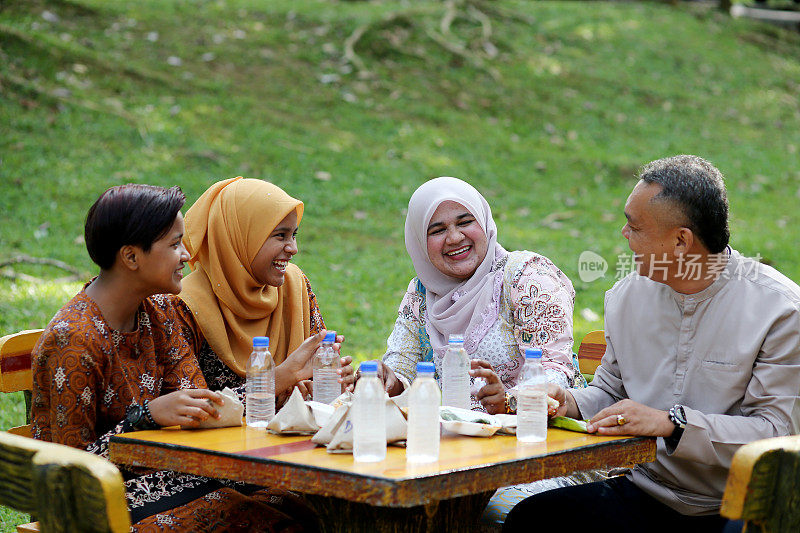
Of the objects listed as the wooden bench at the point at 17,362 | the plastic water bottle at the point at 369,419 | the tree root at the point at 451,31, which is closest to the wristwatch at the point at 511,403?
the plastic water bottle at the point at 369,419

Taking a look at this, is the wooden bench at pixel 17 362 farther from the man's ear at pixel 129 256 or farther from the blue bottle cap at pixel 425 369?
the blue bottle cap at pixel 425 369

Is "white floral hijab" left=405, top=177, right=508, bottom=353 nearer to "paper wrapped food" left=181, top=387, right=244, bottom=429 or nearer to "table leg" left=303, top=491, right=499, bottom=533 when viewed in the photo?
"table leg" left=303, top=491, right=499, bottom=533

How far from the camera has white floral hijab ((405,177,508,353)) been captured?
3.92 meters

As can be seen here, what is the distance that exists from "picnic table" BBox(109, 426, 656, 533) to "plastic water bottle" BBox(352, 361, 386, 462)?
0.05m

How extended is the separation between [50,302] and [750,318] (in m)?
5.09

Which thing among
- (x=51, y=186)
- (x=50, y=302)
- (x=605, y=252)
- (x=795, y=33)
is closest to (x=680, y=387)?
(x=50, y=302)

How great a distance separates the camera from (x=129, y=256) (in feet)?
11.1

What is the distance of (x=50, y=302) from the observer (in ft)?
21.9

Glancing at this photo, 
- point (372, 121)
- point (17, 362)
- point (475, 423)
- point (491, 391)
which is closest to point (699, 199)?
point (491, 391)

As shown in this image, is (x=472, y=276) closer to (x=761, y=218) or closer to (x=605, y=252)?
(x=605, y=252)

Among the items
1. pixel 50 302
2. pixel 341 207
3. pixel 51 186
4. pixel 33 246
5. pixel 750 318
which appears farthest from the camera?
pixel 341 207

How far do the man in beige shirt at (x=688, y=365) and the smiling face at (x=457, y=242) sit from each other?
766mm

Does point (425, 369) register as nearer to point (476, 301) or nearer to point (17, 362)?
point (476, 301)

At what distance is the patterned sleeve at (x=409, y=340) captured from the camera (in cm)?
405
